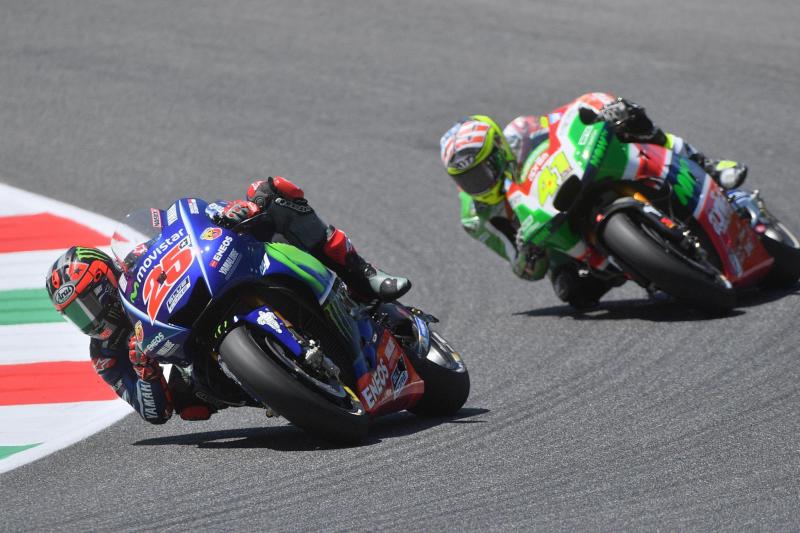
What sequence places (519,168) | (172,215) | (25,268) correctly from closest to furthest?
(172,215) → (519,168) → (25,268)

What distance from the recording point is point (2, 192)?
1252 cm

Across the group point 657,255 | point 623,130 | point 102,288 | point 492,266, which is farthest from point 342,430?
point 492,266

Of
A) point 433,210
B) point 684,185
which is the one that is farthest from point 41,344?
point 433,210

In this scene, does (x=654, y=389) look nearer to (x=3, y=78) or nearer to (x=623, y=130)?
(x=623, y=130)

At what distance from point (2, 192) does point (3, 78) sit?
4005 millimetres

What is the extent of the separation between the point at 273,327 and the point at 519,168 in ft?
11.9

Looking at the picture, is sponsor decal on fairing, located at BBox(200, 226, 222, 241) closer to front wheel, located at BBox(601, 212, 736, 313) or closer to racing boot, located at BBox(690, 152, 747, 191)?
front wheel, located at BBox(601, 212, 736, 313)

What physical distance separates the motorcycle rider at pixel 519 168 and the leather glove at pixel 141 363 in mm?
2878

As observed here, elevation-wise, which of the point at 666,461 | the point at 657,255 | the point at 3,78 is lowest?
the point at 3,78

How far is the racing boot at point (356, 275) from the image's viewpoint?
6816 mm

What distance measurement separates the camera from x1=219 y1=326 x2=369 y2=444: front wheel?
5.80m

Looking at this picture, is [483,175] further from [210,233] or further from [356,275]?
[210,233]

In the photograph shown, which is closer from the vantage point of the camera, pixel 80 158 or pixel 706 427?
pixel 706 427

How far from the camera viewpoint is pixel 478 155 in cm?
897
